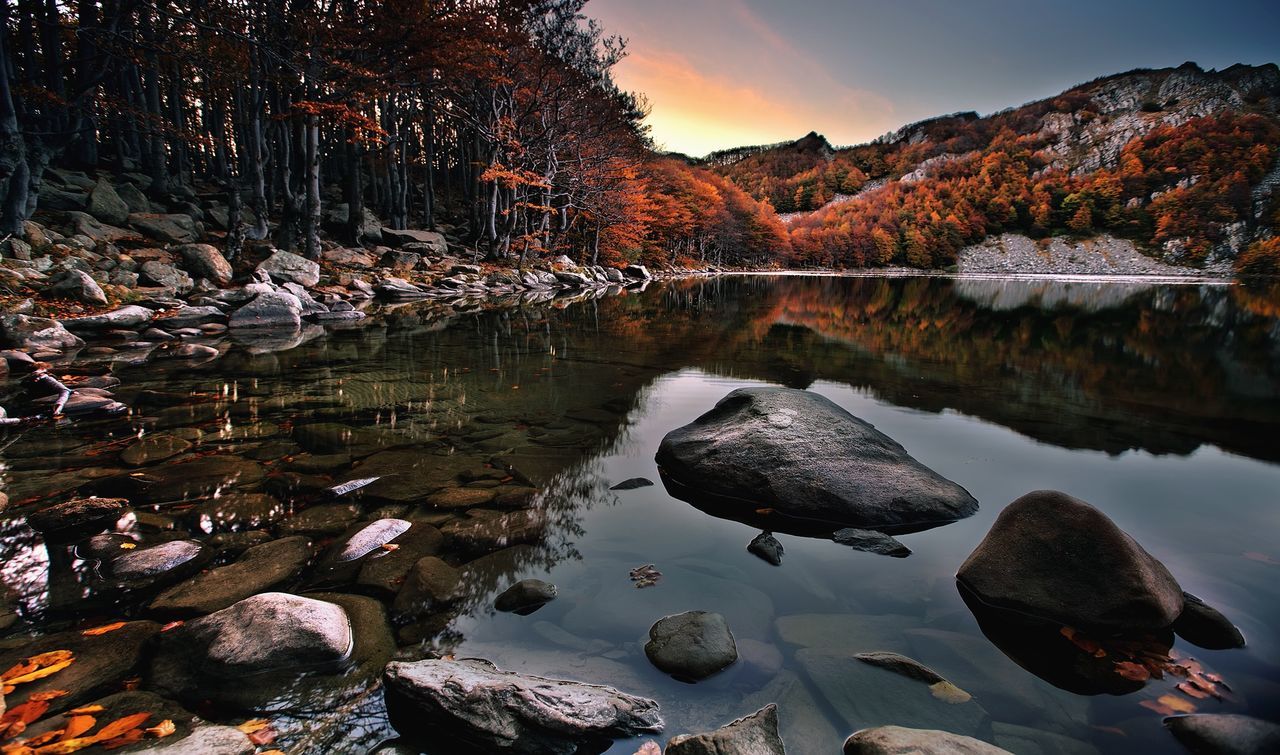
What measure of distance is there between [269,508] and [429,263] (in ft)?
88.7

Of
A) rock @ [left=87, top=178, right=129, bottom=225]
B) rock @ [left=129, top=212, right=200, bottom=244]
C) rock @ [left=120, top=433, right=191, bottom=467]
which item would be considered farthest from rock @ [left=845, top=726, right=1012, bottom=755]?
rock @ [left=87, top=178, right=129, bottom=225]

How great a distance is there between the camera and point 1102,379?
11.6 metres

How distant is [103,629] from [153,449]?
3800 millimetres

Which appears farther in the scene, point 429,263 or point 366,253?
point 429,263

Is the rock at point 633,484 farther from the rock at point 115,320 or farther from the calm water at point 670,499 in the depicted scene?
the rock at point 115,320

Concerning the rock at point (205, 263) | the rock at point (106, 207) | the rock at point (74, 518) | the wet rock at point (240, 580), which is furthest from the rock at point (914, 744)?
the rock at point (106, 207)

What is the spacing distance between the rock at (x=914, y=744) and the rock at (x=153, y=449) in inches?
279

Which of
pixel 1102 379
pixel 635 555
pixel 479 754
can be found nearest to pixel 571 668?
pixel 479 754

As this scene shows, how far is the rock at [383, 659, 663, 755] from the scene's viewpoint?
96.3 inches

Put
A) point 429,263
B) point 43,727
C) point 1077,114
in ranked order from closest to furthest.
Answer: point 43,727 < point 429,263 < point 1077,114

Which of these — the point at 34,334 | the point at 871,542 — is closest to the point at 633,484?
the point at 871,542

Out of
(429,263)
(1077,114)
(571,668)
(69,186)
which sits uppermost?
(1077,114)

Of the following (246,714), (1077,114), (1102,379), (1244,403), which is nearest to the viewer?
(246,714)

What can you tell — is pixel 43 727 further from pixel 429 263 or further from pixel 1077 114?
pixel 1077 114
